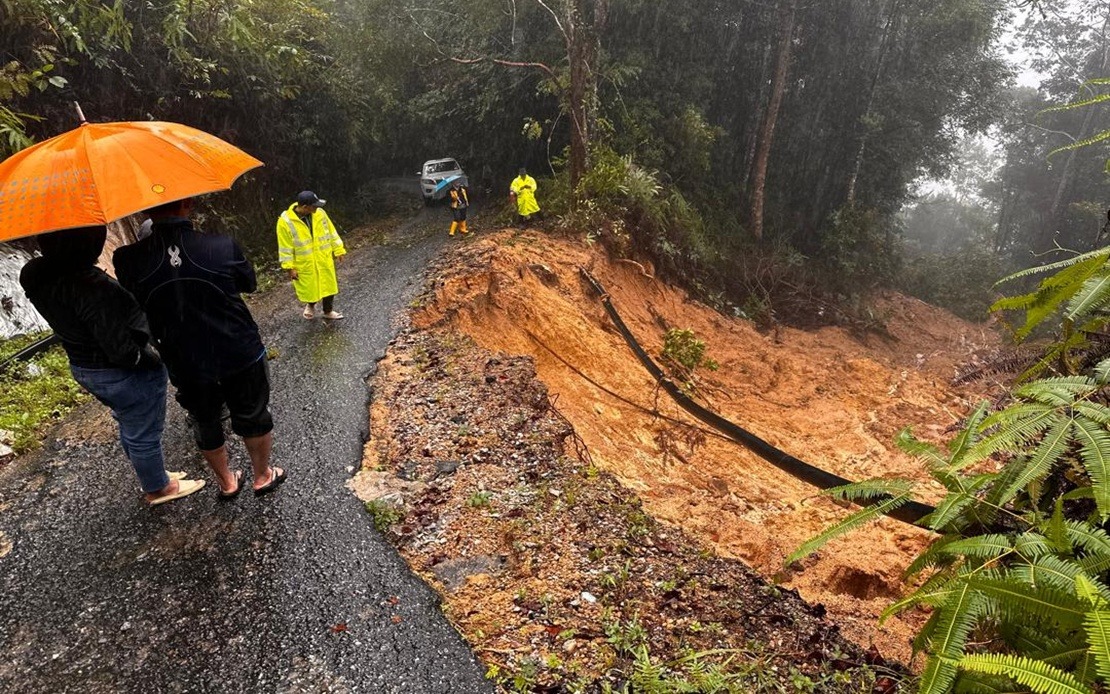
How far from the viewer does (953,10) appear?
59.8 ft

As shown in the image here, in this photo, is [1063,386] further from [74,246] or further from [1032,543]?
[74,246]

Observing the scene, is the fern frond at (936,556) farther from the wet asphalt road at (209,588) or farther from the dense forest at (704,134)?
the wet asphalt road at (209,588)

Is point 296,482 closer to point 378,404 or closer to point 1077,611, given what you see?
point 378,404

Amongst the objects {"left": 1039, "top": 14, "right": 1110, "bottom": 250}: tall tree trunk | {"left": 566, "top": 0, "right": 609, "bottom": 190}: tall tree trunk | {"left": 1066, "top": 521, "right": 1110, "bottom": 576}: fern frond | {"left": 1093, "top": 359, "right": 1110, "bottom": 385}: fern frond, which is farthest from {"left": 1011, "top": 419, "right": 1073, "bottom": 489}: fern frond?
{"left": 1039, "top": 14, "right": 1110, "bottom": 250}: tall tree trunk

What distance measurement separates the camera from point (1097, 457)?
202 centimetres

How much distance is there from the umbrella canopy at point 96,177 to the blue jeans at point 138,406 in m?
0.98

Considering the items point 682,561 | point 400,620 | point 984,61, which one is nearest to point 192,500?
point 400,620

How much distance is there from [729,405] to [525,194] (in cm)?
663

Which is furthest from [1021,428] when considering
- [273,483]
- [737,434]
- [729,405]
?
[729,405]

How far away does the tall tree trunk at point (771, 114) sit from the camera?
17.7m

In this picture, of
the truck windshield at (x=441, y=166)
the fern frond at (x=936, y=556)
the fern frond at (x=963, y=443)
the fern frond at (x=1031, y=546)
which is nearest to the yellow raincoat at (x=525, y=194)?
the truck windshield at (x=441, y=166)

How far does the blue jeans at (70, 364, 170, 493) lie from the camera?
10.9 feet

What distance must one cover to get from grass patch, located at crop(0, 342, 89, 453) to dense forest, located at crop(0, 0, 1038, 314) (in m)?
3.14

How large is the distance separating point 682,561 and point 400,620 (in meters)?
1.83
